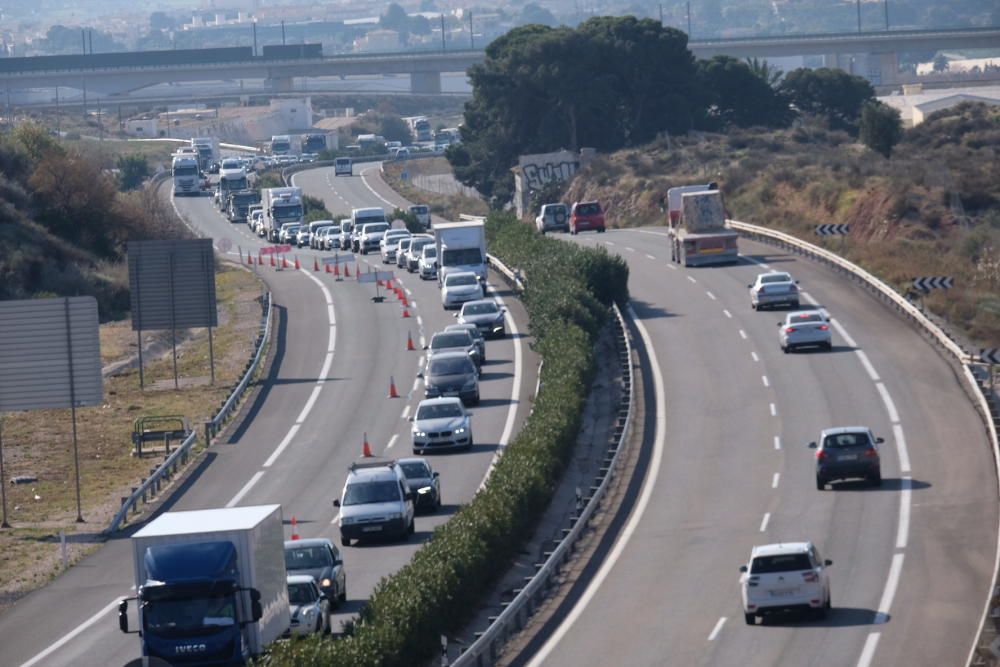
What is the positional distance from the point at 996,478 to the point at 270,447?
19174mm

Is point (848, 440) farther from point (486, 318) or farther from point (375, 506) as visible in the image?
point (486, 318)

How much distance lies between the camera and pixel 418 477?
36688mm

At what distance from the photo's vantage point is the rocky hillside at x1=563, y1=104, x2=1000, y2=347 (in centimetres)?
6675

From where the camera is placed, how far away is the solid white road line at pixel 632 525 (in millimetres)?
27281

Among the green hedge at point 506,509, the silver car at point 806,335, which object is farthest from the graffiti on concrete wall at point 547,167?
the silver car at point 806,335

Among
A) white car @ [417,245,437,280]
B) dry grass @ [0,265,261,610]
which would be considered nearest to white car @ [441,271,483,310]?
dry grass @ [0,265,261,610]

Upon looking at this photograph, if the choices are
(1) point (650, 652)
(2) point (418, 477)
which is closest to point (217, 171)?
(2) point (418, 477)

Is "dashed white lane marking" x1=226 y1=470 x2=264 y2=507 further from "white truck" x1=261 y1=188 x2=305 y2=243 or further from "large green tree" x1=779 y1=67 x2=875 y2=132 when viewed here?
"large green tree" x1=779 y1=67 x2=875 y2=132

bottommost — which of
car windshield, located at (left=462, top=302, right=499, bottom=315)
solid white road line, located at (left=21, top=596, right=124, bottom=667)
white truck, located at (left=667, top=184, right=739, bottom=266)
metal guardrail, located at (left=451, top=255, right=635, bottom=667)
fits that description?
solid white road line, located at (left=21, top=596, right=124, bottom=667)

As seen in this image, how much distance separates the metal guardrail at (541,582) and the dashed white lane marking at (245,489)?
324 inches

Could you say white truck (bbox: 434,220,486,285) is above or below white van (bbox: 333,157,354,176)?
below

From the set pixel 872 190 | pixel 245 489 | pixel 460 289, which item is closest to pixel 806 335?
pixel 460 289

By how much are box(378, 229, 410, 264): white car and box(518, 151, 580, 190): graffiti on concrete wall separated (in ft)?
100

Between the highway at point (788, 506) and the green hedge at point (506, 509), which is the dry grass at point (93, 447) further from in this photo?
the highway at point (788, 506)
